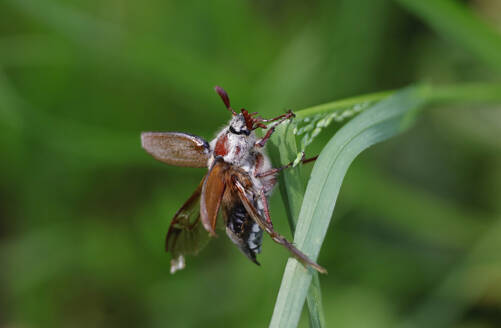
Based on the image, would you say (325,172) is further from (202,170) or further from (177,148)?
(202,170)

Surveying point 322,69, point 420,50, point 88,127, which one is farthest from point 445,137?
point 88,127

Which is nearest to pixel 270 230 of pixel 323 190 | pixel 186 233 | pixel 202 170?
pixel 323 190

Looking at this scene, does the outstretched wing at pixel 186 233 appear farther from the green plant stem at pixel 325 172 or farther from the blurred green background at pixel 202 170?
the blurred green background at pixel 202 170

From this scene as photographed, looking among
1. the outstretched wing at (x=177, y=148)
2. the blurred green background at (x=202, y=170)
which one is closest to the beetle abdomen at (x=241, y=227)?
the outstretched wing at (x=177, y=148)

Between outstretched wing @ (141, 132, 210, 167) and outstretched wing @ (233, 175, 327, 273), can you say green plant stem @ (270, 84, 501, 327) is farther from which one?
outstretched wing @ (141, 132, 210, 167)

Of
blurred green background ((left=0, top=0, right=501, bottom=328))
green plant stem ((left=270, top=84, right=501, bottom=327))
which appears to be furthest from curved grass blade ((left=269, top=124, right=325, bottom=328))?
blurred green background ((left=0, top=0, right=501, bottom=328))
